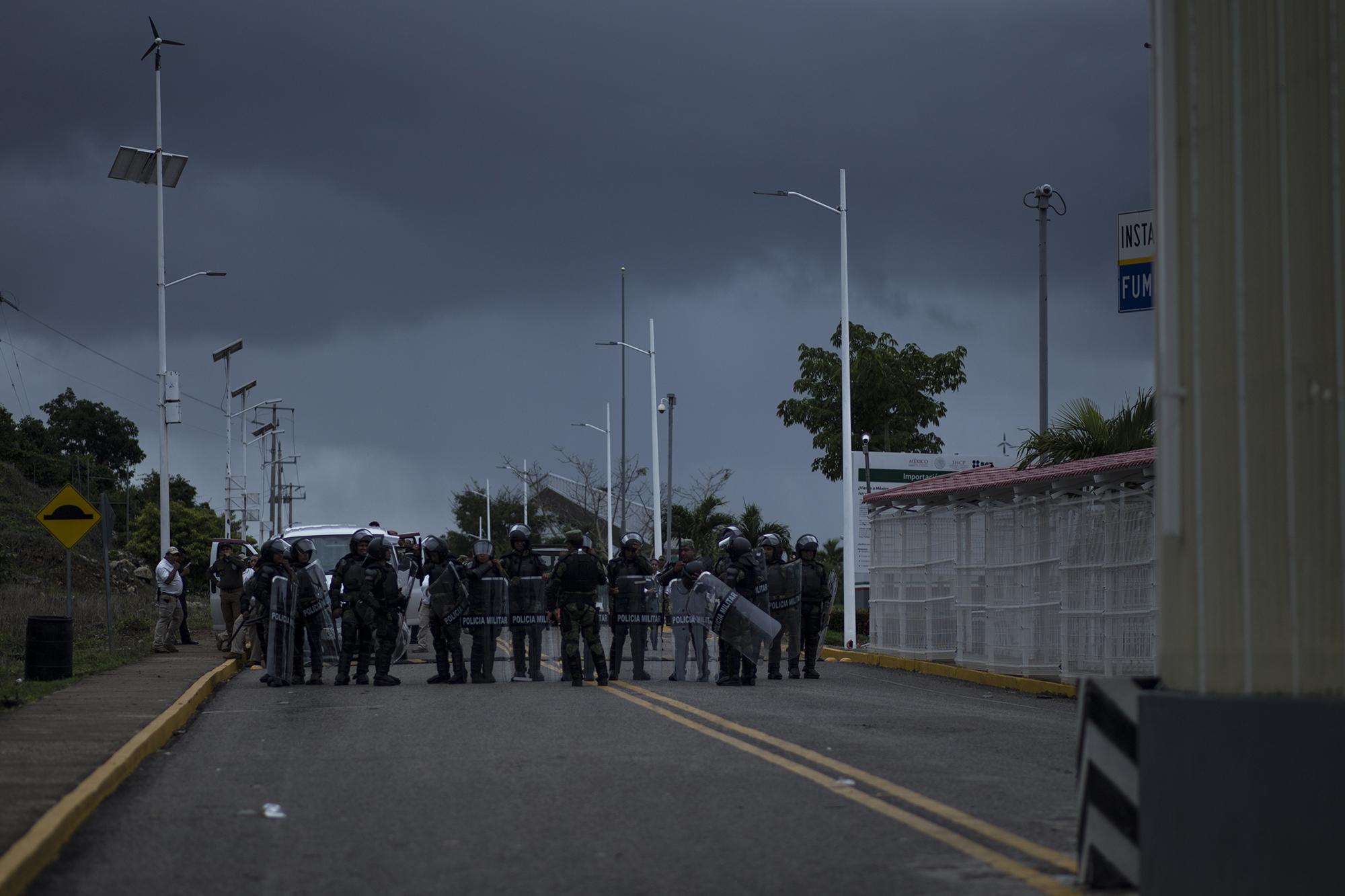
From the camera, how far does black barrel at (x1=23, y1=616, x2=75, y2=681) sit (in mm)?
18391

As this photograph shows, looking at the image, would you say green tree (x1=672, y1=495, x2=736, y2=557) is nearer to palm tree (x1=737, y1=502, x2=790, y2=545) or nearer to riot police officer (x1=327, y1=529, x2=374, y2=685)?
palm tree (x1=737, y1=502, x2=790, y2=545)

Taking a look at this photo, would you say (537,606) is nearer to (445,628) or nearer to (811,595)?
(445,628)

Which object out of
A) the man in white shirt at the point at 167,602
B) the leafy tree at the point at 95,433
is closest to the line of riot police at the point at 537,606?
the man in white shirt at the point at 167,602

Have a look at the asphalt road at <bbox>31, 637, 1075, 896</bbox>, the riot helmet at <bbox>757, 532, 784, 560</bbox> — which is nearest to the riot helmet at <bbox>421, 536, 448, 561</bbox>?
the riot helmet at <bbox>757, 532, 784, 560</bbox>

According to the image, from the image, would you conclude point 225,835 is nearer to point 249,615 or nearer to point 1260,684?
point 1260,684

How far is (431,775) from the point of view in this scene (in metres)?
10.2

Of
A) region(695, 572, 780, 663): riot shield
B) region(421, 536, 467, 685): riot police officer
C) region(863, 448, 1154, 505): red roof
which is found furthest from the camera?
region(421, 536, 467, 685): riot police officer

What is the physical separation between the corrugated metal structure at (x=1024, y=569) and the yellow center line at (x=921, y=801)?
6.66 meters

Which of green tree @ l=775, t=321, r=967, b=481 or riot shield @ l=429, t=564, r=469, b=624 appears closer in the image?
riot shield @ l=429, t=564, r=469, b=624

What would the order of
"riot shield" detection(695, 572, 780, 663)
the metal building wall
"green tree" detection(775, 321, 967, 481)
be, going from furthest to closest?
"green tree" detection(775, 321, 967, 481)
"riot shield" detection(695, 572, 780, 663)
the metal building wall

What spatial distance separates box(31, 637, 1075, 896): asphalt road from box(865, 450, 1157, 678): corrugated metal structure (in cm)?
390

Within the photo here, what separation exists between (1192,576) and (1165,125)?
1.87 meters

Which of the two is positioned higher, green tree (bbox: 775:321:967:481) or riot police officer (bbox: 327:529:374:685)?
green tree (bbox: 775:321:967:481)

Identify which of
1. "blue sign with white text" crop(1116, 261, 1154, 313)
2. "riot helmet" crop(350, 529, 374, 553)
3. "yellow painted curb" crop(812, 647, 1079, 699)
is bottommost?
"yellow painted curb" crop(812, 647, 1079, 699)
